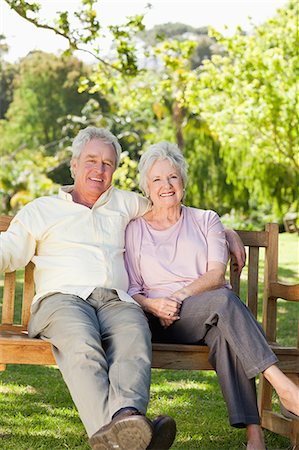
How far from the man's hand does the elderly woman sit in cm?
13

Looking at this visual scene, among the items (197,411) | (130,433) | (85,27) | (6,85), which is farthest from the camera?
(6,85)

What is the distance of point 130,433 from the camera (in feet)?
10.4

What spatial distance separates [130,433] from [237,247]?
4.83ft

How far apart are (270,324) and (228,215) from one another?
60.9ft

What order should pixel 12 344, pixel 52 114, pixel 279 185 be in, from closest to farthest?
pixel 12 344 → pixel 279 185 → pixel 52 114

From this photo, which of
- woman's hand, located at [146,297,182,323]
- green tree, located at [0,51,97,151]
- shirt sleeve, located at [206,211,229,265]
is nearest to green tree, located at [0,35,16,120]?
green tree, located at [0,51,97,151]

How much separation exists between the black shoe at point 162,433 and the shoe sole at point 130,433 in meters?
0.07

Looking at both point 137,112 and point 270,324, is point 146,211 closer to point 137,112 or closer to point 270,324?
point 270,324

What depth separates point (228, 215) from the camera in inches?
906

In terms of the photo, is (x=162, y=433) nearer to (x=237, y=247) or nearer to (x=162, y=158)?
(x=237, y=247)

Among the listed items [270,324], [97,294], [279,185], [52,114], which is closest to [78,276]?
[97,294]

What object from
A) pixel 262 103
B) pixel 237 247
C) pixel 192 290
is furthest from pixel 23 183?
pixel 192 290

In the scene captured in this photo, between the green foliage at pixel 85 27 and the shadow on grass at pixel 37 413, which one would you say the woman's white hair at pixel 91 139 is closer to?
the shadow on grass at pixel 37 413

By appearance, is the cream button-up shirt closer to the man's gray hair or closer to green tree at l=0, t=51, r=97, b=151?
the man's gray hair
